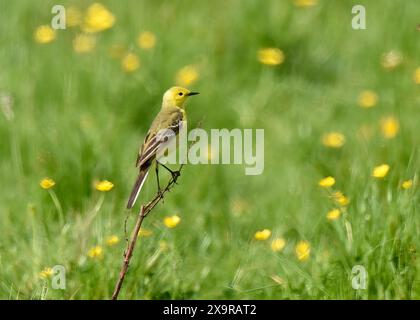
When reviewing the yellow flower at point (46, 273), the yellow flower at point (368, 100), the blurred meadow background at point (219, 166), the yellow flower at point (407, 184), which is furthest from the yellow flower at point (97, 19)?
the yellow flower at point (407, 184)

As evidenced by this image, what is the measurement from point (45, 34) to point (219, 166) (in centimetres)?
190

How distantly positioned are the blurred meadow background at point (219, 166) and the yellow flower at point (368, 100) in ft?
0.07

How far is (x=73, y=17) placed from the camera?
303 inches

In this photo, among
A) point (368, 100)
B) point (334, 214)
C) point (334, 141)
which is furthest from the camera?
point (368, 100)

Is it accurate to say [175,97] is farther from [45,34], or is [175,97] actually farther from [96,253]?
[45,34]

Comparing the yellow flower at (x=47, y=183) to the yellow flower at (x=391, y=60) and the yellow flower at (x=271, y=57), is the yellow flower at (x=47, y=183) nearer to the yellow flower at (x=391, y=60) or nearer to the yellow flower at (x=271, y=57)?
the yellow flower at (x=271, y=57)

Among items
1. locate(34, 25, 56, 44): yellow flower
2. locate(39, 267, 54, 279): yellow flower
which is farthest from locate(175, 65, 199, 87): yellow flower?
locate(39, 267, 54, 279): yellow flower

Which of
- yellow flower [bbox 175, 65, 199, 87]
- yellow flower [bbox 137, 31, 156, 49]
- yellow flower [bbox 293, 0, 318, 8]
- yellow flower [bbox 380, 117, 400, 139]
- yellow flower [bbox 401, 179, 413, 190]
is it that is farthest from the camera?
yellow flower [bbox 293, 0, 318, 8]

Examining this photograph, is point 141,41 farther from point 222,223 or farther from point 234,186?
point 222,223

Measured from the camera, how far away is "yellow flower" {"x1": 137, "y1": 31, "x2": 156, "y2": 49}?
728 cm

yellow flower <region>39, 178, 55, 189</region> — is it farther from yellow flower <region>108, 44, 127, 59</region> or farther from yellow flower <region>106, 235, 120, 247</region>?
yellow flower <region>108, 44, 127, 59</region>

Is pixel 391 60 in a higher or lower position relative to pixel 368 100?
higher

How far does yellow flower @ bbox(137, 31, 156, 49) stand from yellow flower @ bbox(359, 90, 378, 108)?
1632mm

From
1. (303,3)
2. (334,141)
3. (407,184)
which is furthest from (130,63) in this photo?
(407,184)
